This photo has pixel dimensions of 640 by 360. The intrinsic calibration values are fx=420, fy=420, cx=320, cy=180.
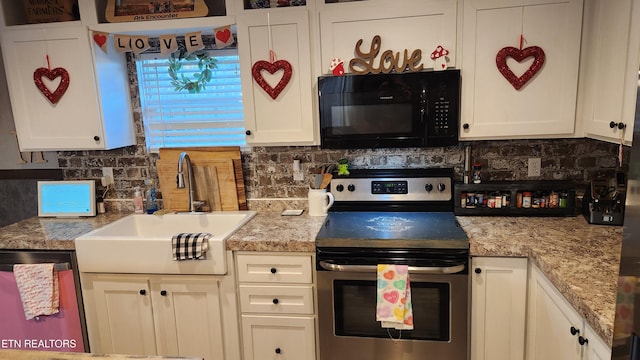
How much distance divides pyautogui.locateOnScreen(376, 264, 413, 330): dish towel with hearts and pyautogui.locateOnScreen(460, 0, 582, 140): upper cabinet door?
0.82 m

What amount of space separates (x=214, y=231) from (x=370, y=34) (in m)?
1.48

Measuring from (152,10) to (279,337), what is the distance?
195cm

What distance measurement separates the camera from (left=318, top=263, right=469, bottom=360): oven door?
1.96m

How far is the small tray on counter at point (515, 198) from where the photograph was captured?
7.43 ft

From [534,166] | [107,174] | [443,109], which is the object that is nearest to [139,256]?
[107,174]

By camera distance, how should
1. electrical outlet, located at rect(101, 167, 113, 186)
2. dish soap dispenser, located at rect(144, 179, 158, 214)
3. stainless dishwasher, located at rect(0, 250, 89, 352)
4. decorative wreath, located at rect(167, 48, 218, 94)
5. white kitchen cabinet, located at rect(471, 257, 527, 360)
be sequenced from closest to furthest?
white kitchen cabinet, located at rect(471, 257, 527, 360) < stainless dishwasher, located at rect(0, 250, 89, 352) < decorative wreath, located at rect(167, 48, 218, 94) < dish soap dispenser, located at rect(144, 179, 158, 214) < electrical outlet, located at rect(101, 167, 113, 186)

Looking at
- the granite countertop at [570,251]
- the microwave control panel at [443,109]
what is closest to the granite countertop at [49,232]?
the microwave control panel at [443,109]

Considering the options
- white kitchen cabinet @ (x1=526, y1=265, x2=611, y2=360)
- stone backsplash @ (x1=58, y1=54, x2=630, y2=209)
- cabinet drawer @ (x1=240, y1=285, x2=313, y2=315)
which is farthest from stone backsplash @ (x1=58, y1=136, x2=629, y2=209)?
white kitchen cabinet @ (x1=526, y1=265, x2=611, y2=360)

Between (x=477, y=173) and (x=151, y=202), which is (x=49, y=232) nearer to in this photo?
(x=151, y=202)

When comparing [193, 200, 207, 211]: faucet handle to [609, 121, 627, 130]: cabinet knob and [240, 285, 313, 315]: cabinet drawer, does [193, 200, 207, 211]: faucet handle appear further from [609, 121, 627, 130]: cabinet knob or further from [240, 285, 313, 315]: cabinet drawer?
[609, 121, 627, 130]: cabinet knob

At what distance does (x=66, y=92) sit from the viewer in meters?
2.46

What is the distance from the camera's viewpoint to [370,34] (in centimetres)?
218

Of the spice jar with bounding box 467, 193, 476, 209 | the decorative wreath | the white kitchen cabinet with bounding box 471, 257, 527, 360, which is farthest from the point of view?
the decorative wreath

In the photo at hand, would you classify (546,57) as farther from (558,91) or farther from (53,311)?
(53,311)
